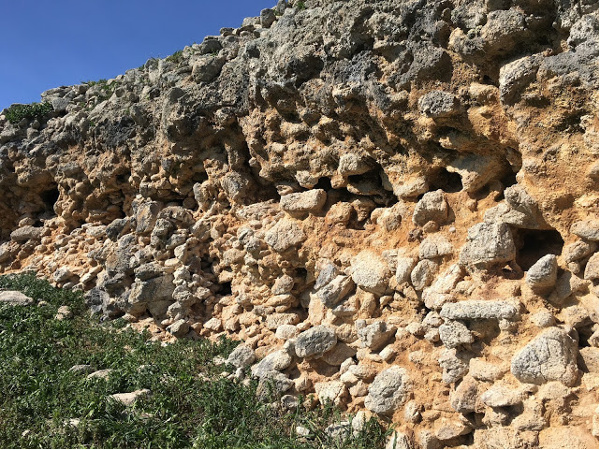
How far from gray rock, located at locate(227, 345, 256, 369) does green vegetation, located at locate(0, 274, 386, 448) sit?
0.73ft

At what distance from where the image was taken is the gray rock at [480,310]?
12.6 feet

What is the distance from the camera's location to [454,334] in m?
4.16

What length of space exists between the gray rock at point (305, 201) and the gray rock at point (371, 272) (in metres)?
0.94

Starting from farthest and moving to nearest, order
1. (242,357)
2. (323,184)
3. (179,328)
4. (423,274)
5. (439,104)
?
1. (179,328)
2. (323,184)
3. (242,357)
4. (423,274)
5. (439,104)

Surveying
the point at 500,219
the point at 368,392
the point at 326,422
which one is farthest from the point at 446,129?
the point at 326,422

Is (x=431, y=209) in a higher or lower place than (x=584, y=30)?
lower

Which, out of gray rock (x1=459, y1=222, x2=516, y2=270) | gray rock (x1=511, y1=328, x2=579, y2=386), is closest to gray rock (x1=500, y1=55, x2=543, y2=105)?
gray rock (x1=459, y1=222, x2=516, y2=270)

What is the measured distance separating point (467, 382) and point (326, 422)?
141cm

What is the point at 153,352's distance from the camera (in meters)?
6.46

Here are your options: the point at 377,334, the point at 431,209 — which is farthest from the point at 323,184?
the point at 377,334

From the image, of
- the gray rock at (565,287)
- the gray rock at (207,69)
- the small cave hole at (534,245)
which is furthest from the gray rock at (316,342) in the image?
the gray rock at (207,69)

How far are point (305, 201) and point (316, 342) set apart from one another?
1.81 metres

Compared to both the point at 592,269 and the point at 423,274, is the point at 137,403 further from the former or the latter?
the point at 592,269

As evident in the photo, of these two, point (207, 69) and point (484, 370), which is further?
point (207, 69)
